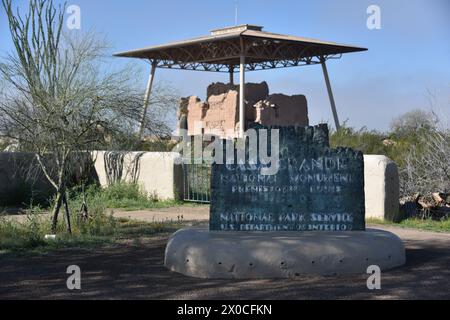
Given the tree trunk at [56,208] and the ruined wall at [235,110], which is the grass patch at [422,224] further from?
the ruined wall at [235,110]

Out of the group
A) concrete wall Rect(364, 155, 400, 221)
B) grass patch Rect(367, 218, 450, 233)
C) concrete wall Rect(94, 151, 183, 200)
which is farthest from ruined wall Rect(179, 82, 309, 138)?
grass patch Rect(367, 218, 450, 233)

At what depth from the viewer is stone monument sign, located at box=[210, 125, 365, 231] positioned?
32.3ft

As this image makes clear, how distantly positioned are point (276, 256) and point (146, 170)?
42.0 feet

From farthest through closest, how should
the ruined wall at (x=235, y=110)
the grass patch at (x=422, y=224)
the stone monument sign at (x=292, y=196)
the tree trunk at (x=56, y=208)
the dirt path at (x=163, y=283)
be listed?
the ruined wall at (x=235, y=110) → the grass patch at (x=422, y=224) → the tree trunk at (x=56, y=208) → the stone monument sign at (x=292, y=196) → the dirt path at (x=163, y=283)

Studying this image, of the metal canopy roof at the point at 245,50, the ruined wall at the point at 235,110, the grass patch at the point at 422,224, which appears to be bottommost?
the grass patch at the point at 422,224

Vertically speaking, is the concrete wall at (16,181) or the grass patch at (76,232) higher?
the concrete wall at (16,181)

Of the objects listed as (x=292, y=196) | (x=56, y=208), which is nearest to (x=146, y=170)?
(x=56, y=208)

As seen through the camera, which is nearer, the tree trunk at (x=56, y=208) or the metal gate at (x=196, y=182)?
the tree trunk at (x=56, y=208)

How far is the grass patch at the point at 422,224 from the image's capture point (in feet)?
47.4

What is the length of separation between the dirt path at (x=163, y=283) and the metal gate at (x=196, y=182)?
9.57 metres

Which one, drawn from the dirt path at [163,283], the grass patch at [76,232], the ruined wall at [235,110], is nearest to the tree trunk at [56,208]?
the grass patch at [76,232]

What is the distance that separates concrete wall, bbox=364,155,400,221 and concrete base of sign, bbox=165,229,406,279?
626cm
